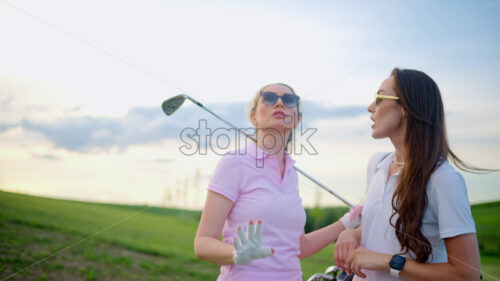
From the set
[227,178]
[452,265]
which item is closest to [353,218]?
[452,265]

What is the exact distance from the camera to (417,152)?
2496mm

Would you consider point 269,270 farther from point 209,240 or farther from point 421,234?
point 421,234

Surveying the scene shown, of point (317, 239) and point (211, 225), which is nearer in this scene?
point (211, 225)

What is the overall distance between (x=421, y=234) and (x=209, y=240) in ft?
4.11

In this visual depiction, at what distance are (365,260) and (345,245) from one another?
0.79 ft

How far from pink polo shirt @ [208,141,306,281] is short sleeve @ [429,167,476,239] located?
81 cm

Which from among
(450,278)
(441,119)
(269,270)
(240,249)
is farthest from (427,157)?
(240,249)

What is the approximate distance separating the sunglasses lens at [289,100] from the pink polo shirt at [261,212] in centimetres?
54

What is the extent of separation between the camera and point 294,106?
113 inches

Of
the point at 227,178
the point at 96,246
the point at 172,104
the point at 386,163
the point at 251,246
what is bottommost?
the point at 96,246

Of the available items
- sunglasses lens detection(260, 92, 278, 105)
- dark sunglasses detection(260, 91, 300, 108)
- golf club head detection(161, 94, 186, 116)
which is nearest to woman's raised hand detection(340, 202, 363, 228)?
dark sunglasses detection(260, 91, 300, 108)

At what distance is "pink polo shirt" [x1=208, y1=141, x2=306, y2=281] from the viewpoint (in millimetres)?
2354

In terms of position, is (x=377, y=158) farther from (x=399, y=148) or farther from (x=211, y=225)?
(x=211, y=225)

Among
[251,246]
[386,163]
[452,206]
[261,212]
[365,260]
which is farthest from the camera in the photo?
[386,163]
